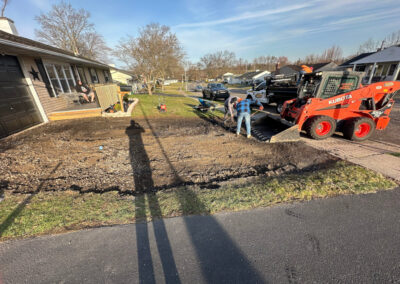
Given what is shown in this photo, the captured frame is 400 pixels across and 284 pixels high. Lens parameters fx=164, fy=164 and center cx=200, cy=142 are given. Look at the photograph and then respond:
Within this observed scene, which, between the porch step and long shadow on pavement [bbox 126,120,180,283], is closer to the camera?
long shadow on pavement [bbox 126,120,180,283]

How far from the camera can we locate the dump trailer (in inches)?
222

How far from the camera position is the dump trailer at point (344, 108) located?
564 centimetres

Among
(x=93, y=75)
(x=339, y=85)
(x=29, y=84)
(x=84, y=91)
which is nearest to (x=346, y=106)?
(x=339, y=85)

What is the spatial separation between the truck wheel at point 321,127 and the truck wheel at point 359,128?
508mm

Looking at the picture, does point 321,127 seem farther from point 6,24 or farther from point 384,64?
point 384,64

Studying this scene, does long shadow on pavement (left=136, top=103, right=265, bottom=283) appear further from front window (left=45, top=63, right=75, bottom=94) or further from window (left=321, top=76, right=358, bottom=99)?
front window (left=45, top=63, right=75, bottom=94)

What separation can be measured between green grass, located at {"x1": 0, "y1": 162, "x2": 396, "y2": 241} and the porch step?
7.12 metres

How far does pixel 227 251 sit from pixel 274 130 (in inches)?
236

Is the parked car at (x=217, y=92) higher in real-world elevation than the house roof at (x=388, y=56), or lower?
lower

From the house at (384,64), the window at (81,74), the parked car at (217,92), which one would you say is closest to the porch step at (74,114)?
the window at (81,74)

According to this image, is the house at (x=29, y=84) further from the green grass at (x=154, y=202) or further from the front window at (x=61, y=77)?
the green grass at (x=154, y=202)

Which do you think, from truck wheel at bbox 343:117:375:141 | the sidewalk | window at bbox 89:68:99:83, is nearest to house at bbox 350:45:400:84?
truck wheel at bbox 343:117:375:141

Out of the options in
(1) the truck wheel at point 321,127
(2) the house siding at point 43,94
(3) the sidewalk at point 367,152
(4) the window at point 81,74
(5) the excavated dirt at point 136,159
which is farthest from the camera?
(4) the window at point 81,74

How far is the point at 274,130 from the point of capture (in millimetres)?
7043
